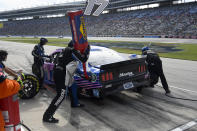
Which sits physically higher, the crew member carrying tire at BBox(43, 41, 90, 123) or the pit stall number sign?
the pit stall number sign

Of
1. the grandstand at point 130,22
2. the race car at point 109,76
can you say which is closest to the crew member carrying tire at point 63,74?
the race car at point 109,76

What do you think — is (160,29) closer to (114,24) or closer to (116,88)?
(114,24)

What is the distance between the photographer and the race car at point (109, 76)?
4.31 m

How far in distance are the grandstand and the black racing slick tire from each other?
20787 millimetres

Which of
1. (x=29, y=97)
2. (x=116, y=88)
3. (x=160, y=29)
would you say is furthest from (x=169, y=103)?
(x=160, y=29)

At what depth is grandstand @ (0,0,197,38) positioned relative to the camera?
42156 millimetres

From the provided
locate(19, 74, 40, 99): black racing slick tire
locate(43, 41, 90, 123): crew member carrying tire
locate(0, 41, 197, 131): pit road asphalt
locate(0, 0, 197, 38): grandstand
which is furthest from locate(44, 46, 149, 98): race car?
locate(0, 0, 197, 38): grandstand

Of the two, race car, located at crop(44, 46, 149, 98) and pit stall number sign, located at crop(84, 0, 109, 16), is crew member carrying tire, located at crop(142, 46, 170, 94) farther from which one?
pit stall number sign, located at crop(84, 0, 109, 16)

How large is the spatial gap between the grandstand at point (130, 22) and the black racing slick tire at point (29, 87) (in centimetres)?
2079

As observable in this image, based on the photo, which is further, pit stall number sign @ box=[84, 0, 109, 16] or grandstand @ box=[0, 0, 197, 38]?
grandstand @ box=[0, 0, 197, 38]

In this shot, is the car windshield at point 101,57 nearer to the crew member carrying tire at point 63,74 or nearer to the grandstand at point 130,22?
the crew member carrying tire at point 63,74

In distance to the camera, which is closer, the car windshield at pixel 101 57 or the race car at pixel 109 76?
the race car at pixel 109 76

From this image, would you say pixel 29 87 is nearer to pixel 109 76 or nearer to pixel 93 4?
pixel 109 76

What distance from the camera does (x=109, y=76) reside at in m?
4.41
